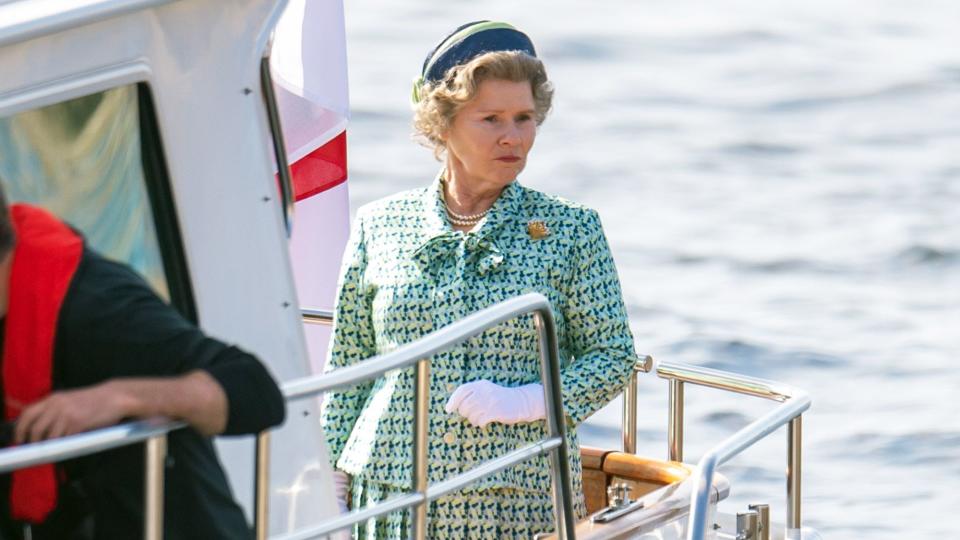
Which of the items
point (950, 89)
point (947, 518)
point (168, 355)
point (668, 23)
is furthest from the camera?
point (668, 23)

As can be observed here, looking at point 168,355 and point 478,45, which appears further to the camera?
point 478,45

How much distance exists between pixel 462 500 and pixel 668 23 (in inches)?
522

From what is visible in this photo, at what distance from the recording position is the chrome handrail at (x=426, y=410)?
3.42 meters

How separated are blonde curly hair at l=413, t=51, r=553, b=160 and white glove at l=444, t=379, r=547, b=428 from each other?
60 cm

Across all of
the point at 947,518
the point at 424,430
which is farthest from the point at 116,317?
the point at 947,518

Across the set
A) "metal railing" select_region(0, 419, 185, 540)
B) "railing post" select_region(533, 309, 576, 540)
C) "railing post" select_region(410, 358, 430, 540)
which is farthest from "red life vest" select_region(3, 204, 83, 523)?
"railing post" select_region(533, 309, 576, 540)

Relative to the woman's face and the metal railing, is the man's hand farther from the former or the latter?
the woman's face

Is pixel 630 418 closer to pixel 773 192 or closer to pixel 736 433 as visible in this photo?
pixel 736 433

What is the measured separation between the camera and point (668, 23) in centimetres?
1738

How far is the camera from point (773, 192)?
1430 centimetres

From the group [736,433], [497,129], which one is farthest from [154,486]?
[736,433]

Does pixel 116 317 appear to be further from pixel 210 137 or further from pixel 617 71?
pixel 617 71

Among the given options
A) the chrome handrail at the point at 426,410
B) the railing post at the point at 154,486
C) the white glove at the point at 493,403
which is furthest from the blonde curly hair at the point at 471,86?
the railing post at the point at 154,486

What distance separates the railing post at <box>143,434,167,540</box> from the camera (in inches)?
120
